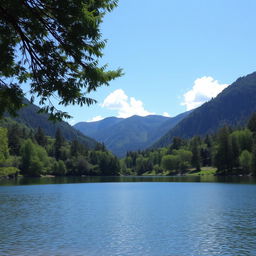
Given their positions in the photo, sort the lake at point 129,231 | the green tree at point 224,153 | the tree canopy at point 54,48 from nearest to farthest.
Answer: the tree canopy at point 54,48
the lake at point 129,231
the green tree at point 224,153

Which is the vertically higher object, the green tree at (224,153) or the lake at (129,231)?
the green tree at (224,153)

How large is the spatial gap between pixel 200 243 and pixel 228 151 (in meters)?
156

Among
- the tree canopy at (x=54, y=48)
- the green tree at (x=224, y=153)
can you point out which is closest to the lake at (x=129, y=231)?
the tree canopy at (x=54, y=48)

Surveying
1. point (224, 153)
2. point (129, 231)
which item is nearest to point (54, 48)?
point (129, 231)

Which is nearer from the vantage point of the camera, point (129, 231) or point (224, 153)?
point (129, 231)

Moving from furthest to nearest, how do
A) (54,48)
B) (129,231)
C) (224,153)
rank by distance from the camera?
(224,153) < (129,231) < (54,48)

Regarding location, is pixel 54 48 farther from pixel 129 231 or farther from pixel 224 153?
pixel 224 153

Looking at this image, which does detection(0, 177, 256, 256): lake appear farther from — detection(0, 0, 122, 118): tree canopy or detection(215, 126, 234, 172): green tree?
detection(215, 126, 234, 172): green tree

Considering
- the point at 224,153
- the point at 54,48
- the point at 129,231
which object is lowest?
the point at 129,231

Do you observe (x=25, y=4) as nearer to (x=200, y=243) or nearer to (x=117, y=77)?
(x=117, y=77)

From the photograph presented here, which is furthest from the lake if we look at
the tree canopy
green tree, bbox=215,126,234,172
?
green tree, bbox=215,126,234,172

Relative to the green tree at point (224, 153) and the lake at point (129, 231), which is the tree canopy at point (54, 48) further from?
the green tree at point (224, 153)

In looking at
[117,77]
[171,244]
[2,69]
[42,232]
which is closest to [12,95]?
[2,69]

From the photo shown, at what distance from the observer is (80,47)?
1555 centimetres
